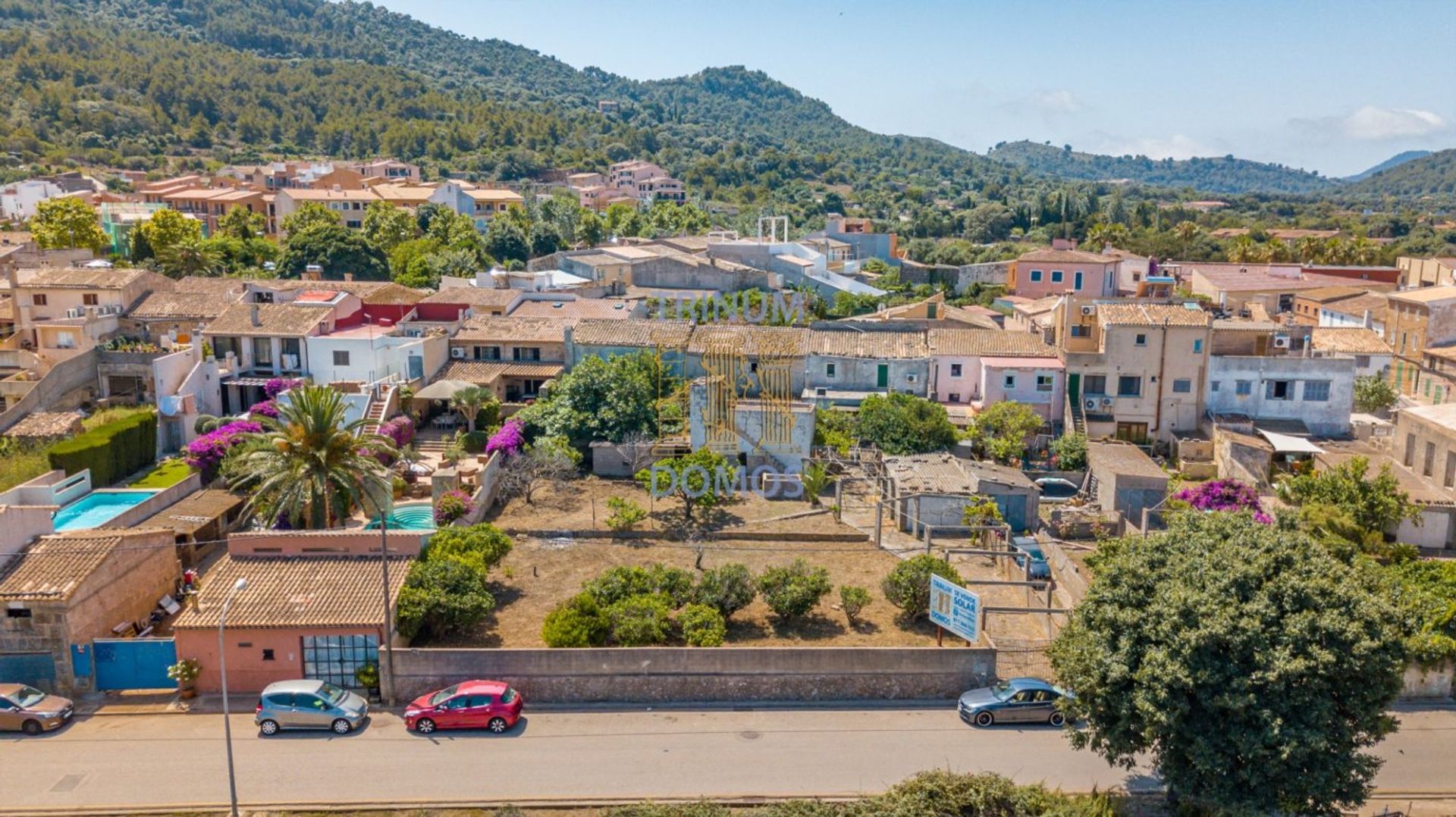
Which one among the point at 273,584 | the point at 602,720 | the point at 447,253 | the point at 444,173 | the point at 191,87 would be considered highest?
the point at 191,87

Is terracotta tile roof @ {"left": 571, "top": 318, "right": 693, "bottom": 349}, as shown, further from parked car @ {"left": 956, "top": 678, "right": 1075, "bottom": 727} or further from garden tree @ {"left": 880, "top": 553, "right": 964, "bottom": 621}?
parked car @ {"left": 956, "top": 678, "right": 1075, "bottom": 727}

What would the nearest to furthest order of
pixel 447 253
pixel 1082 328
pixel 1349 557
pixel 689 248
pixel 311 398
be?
pixel 1349 557, pixel 311 398, pixel 1082 328, pixel 447 253, pixel 689 248

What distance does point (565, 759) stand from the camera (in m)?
24.5

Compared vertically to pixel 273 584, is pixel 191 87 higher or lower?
higher

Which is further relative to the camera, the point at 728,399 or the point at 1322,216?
the point at 1322,216

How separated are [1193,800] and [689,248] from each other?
2711 inches

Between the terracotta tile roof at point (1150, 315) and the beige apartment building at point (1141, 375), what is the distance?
36 mm

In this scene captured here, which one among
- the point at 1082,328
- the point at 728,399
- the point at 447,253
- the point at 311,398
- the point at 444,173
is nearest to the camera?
the point at 311,398

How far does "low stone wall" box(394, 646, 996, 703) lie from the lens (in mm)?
27047

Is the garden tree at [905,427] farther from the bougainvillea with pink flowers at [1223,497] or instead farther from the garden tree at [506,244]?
the garden tree at [506,244]

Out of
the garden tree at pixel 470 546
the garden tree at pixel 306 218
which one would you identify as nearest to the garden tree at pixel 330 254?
the garden tree at pixel 306 218

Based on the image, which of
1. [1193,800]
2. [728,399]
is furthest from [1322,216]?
[1193,800]

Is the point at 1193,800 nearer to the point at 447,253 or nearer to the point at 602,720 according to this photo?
the point at 602,720

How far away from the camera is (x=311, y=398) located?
3391 centimetres
